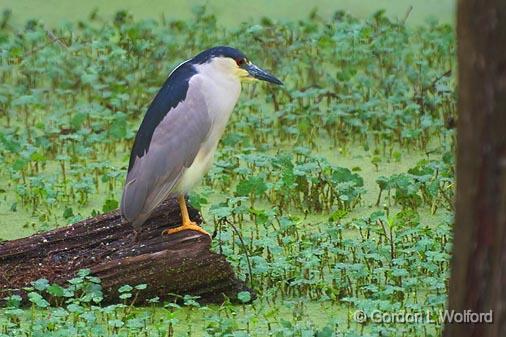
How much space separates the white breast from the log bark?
0.30 meters

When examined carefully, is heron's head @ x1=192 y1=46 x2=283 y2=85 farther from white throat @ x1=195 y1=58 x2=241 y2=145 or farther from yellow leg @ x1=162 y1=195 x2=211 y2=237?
yellow leg @ x1=162 y1=195 x2=211 y2=237

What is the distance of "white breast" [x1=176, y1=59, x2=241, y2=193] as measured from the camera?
6102 millimetres

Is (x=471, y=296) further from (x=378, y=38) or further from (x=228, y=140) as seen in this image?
(x=378, y=38)

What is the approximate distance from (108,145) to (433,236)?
97.5 inches

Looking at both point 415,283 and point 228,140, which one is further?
point 228,140

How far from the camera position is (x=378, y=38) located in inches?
391

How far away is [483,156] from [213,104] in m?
2.72

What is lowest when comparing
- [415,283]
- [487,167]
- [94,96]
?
[415,283]

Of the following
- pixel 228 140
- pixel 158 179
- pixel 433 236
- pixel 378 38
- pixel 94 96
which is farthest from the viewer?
pixel 378 38

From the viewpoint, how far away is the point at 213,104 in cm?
612

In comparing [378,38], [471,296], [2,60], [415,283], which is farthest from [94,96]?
[471,296]

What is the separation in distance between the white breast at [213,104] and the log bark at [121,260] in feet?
0.98

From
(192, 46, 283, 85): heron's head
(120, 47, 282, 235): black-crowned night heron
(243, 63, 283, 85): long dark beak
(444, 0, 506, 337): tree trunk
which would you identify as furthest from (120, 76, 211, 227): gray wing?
(444, 0, 506, 337): tree trunk

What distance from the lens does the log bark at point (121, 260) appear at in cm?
566
